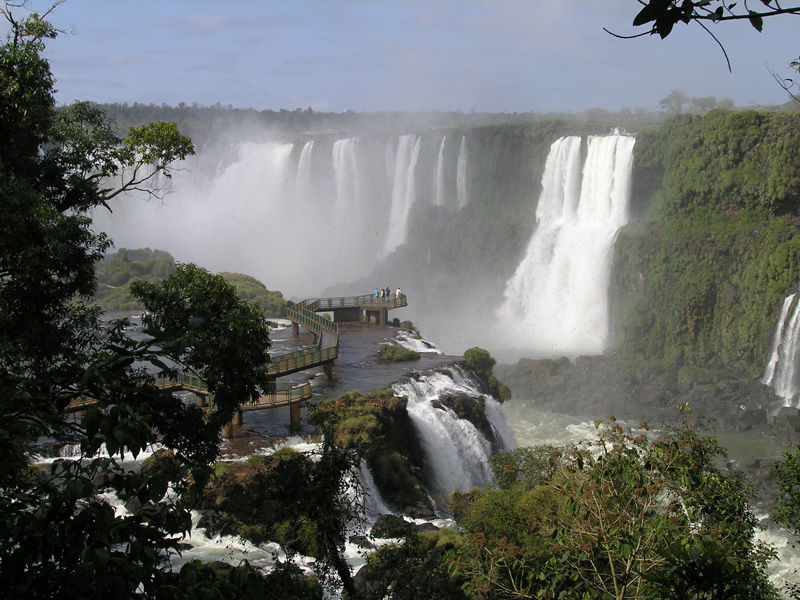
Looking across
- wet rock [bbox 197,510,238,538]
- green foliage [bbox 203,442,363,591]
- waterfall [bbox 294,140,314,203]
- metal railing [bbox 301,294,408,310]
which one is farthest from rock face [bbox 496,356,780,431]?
waterfall [bbox 294,140,314,203]

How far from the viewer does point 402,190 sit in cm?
6056

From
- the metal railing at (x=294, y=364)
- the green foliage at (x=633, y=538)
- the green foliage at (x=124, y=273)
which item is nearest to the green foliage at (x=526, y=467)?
the green foliage at (x=633, y=538)

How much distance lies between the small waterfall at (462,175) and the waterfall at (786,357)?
95.5 feet

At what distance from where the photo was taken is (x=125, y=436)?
3.63 m

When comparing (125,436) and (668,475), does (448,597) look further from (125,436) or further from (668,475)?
(125,436)

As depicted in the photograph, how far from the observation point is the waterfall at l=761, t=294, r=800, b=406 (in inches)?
1268

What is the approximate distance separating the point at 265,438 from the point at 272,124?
2743 inches

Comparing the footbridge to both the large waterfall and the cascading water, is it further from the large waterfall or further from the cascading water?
the cascading water

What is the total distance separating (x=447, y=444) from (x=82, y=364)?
12.6m

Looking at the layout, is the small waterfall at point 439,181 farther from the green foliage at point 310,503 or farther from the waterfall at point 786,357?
the green foliage at point 310,503

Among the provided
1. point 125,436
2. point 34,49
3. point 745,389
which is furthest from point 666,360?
point 125,436

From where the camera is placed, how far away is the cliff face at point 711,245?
35125mm

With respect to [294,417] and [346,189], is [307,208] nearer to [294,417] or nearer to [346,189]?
[346,189]

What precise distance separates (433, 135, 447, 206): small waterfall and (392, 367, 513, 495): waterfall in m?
36.5
